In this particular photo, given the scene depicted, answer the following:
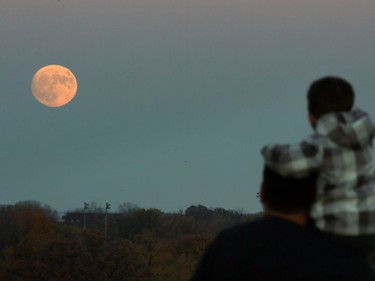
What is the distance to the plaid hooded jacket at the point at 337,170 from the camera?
12.1 ft

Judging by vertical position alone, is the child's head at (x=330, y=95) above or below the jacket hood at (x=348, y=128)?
above

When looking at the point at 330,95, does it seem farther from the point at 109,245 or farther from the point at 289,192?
the point at 109,245

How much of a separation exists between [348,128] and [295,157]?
0.72ft

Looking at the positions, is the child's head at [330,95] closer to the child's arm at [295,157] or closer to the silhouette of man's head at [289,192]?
the child's arm at [295,157]

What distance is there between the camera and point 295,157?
3.67m

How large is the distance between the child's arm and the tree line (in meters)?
37.1

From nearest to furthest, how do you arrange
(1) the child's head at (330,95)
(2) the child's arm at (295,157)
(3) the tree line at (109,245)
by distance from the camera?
(2) the child's arm at (295,157) → (1) the child's head at (330,95) → (3) the tree line at (109,245)

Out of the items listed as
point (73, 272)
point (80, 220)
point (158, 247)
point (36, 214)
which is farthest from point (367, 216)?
point (80, 220)

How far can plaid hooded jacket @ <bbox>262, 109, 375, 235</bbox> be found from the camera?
368 centimetres

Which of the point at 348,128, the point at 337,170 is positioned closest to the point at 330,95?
the point at 348,128

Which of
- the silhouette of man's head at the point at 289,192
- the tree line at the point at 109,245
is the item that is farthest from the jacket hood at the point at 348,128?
the tree line at the point at 109,245

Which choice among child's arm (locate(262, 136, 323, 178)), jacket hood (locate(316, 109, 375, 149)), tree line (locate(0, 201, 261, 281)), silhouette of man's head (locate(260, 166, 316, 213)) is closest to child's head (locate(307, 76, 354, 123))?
jacket hood (locate(316, 109, 375, 149))

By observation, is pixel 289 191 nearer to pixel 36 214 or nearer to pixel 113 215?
pixel 36 214

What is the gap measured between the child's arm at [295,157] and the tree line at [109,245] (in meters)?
Answer: 37.1
